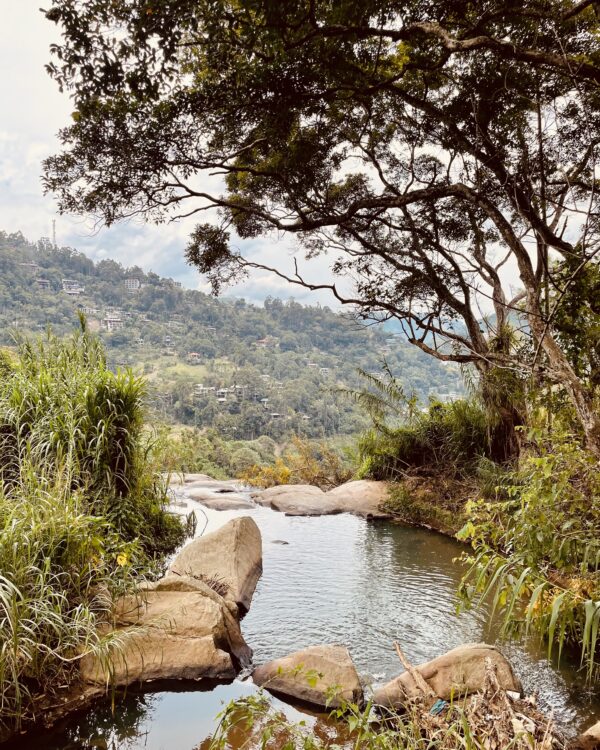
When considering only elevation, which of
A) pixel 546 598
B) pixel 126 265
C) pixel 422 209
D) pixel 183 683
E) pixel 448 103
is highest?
pixel 126 265

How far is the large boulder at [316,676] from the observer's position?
323 cm

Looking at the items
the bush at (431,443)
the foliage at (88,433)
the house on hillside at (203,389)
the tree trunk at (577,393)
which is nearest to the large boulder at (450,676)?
the tree trunk at (577,393)

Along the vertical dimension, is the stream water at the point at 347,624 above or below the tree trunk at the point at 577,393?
below

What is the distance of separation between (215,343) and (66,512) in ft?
121

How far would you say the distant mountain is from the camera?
92.4ft

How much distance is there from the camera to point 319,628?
4395 millimetres

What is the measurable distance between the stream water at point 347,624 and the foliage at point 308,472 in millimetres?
3889

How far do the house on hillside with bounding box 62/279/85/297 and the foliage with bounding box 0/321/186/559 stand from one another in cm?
3635

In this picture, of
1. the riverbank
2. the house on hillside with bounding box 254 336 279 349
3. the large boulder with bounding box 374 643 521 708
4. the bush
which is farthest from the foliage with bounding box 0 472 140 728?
the house on hillside with bounding box 254 336 279 349

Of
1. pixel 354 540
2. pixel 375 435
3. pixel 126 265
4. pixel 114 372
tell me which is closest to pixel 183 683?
pixel 114 372

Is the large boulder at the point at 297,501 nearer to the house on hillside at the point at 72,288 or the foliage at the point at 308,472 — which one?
the foliage at the point at 308,472

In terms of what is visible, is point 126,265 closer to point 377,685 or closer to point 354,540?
point 354,540

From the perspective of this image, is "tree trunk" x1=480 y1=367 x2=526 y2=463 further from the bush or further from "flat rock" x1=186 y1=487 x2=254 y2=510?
"flat rock" x1=186 y1=487 x2=254 y2=510

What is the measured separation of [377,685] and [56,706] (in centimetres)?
193
